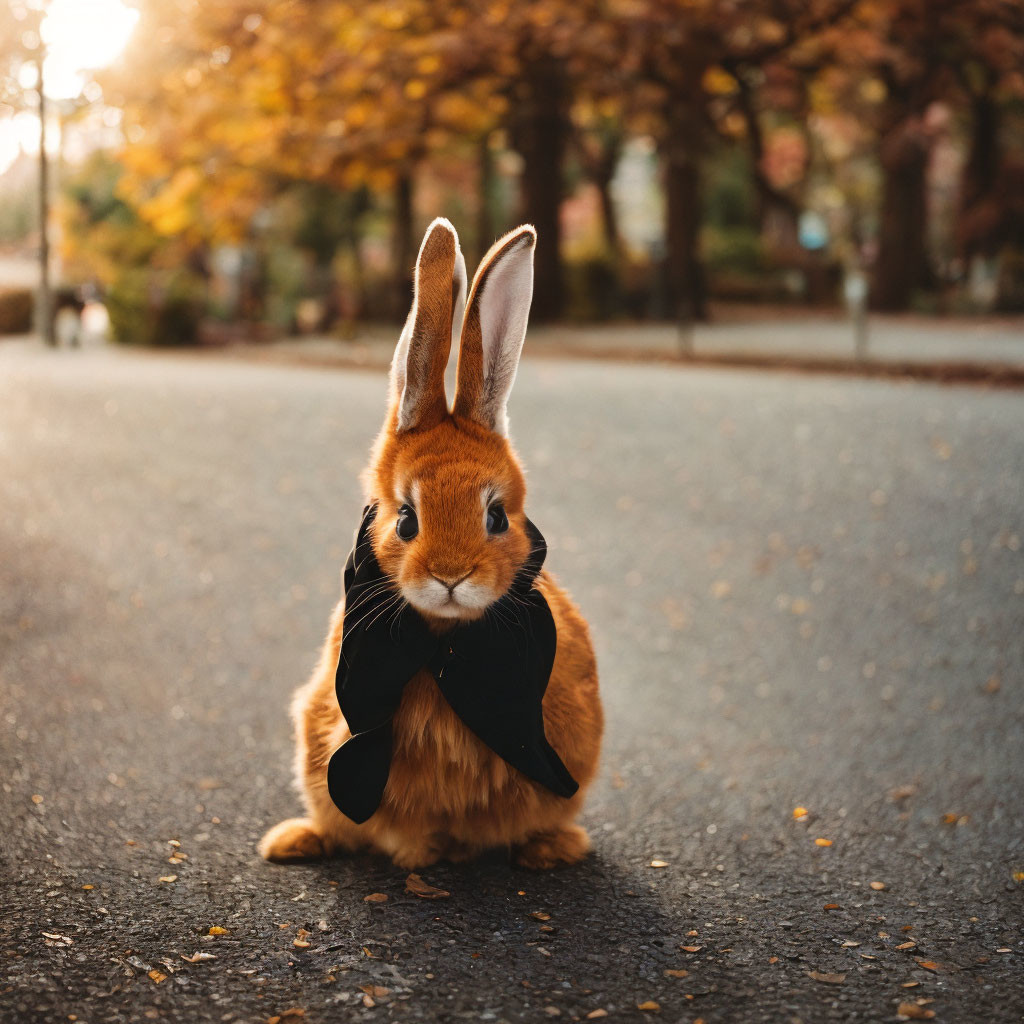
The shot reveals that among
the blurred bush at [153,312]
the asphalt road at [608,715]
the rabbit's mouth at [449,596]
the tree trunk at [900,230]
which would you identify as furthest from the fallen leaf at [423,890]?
the tree trunk at [900,230]

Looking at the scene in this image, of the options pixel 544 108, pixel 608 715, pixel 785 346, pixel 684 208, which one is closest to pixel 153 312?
pixel 544 108

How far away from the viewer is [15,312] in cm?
2444

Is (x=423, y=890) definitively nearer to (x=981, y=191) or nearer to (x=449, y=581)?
(x=449, y=581)

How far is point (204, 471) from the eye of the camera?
28.3 feet

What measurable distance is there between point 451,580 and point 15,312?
78.4 feet

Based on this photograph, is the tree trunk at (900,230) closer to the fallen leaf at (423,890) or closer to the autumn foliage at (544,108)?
the autumn foliage at (544,108)

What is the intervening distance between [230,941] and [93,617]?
335 centimetres

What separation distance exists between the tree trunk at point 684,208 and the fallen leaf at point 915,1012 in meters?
14.1

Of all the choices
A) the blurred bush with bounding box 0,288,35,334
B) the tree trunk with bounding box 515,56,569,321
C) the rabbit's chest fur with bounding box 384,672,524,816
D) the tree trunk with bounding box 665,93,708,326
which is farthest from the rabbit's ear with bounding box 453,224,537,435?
the blurred bush with bounding box 0,288,35,334

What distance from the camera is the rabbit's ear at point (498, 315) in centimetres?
300

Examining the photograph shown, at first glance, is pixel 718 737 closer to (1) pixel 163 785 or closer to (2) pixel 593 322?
(1) pixel 163 785

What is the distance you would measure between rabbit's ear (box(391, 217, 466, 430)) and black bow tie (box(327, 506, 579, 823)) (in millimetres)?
321

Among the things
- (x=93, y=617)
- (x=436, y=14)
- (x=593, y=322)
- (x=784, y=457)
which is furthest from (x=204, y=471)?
(x=593, y=322)

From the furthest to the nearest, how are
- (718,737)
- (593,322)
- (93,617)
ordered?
(593,322) → (93,617) → (718,737)
